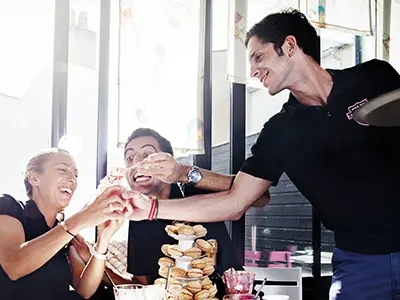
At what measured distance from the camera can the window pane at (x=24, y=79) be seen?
230cm

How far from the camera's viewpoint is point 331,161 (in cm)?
174

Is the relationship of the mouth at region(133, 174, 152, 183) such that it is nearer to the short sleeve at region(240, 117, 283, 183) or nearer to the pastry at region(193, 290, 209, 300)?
the short sleeve at region(240, 117, 283, 183)

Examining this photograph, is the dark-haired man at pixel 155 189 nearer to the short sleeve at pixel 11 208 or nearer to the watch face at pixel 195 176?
the watch face at pixel 195 176

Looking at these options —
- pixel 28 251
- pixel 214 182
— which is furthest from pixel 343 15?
pixel 28 251

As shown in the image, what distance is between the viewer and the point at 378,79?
1.75 metres

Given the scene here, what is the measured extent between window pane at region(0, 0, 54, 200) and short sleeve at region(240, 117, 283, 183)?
1.03m

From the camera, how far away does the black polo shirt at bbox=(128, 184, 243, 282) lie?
7.00ft

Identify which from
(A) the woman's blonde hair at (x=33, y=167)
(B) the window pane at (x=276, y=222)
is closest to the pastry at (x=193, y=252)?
(A) the woman's blonde hair at (x=33, y=167)

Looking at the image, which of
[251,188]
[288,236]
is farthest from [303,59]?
[288,236]

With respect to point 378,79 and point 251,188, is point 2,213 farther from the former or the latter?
point 378,79

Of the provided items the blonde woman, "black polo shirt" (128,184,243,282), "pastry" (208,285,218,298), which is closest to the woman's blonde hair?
the blonde woman

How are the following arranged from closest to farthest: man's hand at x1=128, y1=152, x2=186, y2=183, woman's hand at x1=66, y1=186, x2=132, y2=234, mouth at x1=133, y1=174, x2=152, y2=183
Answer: woman's hand at x1=66, y1=186, x2=132, y2=234, man's hand at x1=128, y1=152, x2=186, y2=183, mouth at x1=133, y1=174, x2=152, y2=183

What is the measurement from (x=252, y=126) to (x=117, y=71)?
0.89 m

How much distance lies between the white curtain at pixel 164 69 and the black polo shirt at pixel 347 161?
2.64 feet
